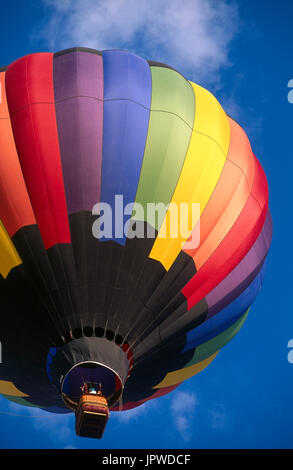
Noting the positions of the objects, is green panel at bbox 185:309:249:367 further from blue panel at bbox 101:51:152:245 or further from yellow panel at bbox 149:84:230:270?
blue panel at bbox 101:51:152:245

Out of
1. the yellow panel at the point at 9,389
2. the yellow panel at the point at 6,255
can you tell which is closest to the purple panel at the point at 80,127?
the yellow panel at the point at 6,255

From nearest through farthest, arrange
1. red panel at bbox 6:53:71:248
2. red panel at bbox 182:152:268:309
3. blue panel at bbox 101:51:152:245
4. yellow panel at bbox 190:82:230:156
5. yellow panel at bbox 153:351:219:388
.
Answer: red panel at bbox 6:53:71:248, blue panel at bbox 101:51:152:245, red panel at bbox 182:152:268:309, yellow panel at bbox 190:82:230:156, yellow panel at bbox 153:351:219:388

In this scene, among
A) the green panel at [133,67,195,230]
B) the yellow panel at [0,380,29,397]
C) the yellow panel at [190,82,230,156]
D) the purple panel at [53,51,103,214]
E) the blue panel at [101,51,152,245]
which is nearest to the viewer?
the purple panel at [53,51,103,214]

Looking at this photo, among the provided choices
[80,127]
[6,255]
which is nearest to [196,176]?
[80,127]

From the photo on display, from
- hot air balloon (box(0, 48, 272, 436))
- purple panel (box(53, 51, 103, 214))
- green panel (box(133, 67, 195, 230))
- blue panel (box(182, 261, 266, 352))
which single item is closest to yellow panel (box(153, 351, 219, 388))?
hot air balloon (box(0, 48, 272, 436))

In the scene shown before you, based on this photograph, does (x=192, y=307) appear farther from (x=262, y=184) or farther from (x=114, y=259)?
(x=262, y=184)

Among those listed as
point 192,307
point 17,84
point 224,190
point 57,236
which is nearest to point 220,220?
point 224,190

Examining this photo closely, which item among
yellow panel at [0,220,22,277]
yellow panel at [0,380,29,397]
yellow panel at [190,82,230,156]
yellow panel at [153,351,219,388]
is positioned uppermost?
yellow panel at [190,82,230,156]
